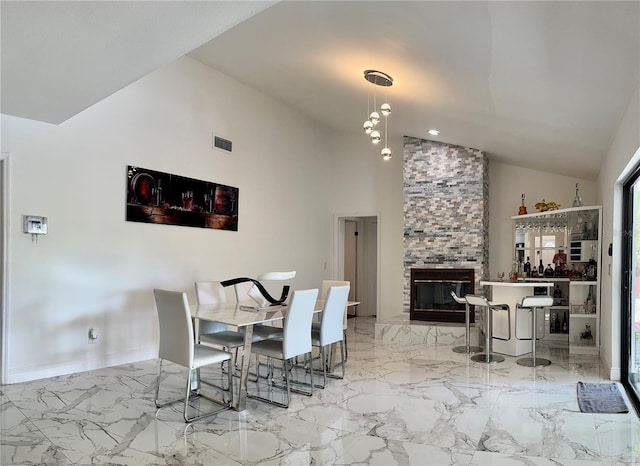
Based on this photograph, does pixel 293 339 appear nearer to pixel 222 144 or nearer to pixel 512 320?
pixel 512 320

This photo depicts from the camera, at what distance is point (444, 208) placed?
24.3 feet

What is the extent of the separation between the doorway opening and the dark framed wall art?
3381 millimetres

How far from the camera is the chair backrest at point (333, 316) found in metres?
4.38

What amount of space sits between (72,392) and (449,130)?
5399 mm

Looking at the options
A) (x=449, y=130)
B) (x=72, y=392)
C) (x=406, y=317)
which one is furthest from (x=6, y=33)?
(x=406, y=317)

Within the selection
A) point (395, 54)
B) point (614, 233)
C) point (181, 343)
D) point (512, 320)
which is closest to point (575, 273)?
point (512, 320)

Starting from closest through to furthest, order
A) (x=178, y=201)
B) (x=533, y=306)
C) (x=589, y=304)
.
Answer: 1. (x=533, y=306)
2. (x=178, y=201)
3. (x=589, y=304)

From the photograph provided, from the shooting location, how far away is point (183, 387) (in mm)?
4258

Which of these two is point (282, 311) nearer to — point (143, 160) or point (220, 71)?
point (143, 160)

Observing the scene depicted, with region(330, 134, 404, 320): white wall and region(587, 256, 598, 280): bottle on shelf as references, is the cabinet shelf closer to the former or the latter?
region(587, 256, 598, 280): bottle on shelf

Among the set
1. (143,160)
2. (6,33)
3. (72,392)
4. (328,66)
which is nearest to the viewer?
(6,33)

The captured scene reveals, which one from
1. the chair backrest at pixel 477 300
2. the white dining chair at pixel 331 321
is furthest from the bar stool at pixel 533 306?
the white dining chair at pixel 331 321

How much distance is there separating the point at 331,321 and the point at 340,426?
50.9 inches

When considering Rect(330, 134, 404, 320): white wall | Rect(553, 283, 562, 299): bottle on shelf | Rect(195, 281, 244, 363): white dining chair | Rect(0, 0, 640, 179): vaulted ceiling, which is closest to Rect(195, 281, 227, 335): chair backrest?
Rect(195, 281, 244, 363): white dining chair
